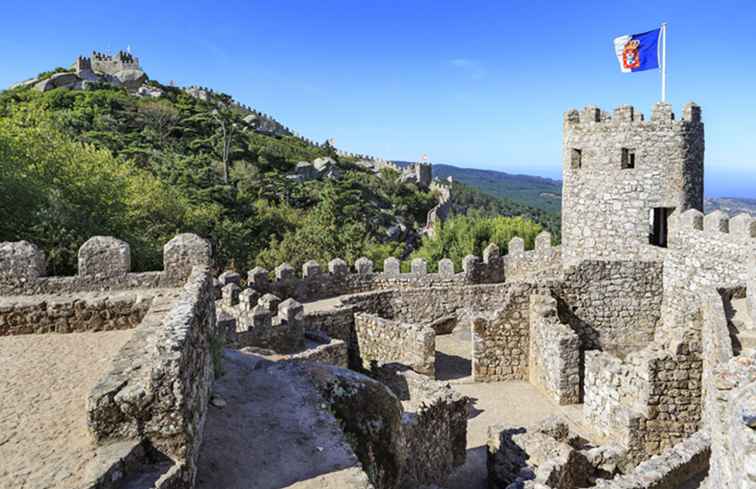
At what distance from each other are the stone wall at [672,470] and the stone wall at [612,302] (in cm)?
548

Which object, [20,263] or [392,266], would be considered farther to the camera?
[392,266]

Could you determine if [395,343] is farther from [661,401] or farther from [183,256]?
[183,256]

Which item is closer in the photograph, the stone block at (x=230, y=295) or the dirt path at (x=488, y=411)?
the dirt path at (x=488, y=411)

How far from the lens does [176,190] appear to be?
1085 inches

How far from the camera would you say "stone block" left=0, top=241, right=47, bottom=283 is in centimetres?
621

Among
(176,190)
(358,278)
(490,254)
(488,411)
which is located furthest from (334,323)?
(176,190)

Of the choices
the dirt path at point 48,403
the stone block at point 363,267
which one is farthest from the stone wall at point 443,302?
the dirt path at point 48,403

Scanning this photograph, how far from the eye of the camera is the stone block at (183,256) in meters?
6.30

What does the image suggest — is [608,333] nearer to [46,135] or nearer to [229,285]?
[229,285]

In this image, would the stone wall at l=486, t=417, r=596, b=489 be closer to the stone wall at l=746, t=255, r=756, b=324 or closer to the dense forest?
the stone wall at l=746, t=255, r=756, b=324

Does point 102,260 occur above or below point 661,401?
above

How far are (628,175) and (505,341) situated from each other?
18.0 feet

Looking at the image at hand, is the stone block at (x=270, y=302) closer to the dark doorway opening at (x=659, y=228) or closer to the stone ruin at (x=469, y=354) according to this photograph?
the stone ruin at (x=469, y=354)

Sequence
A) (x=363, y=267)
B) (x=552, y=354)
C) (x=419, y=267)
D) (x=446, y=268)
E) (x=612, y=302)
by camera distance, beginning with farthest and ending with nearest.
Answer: (x=446, y=268) → (x=419, y=267) → (x=363, y=267) → (x=612, y=302) → (x=552, y=354)
